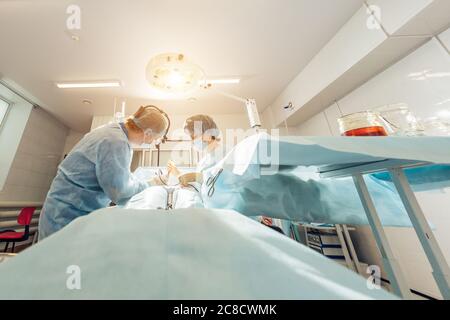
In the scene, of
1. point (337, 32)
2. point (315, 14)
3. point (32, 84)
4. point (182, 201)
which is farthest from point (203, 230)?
point (32, 84)

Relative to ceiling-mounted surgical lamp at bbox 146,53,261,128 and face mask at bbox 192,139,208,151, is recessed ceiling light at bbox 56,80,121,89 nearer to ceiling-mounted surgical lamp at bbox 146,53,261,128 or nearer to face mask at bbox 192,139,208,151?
ceiling-mounted surgical lamp at bbox 146,53,261,128

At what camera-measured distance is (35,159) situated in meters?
2.90

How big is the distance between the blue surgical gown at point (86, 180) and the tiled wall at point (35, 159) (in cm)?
272

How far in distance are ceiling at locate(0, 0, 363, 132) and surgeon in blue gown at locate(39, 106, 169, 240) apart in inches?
55.1

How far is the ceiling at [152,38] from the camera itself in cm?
158

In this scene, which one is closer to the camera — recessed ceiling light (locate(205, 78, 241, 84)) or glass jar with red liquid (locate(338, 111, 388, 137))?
glass jar with red liquid (locate(338, 111, 388, 137))

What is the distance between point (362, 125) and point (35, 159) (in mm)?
4315

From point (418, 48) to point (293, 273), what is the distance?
2.28 m

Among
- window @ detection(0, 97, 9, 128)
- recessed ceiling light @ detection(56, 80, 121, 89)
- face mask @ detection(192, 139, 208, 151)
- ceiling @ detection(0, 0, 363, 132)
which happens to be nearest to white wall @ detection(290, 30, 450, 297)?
ceiling @ detection(0, 0, 363, 132)

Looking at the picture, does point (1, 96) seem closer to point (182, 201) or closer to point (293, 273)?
point (182, 201)

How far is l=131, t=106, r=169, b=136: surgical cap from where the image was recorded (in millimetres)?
1064

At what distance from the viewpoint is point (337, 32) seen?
73.4 inches

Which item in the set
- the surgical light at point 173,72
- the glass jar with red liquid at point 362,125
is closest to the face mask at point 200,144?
the surgical light at point 173,72

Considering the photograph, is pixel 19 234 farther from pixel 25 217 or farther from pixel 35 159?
pixel 35 159
